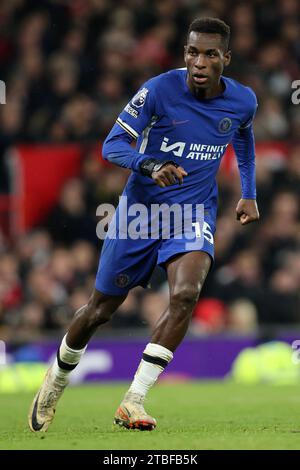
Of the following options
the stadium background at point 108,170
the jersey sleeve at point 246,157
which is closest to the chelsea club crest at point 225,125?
the jersey sleeve at point 246,157

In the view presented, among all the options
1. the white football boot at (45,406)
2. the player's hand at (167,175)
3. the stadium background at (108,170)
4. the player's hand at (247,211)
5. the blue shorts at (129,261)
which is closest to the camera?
the player's hand at (167,175)

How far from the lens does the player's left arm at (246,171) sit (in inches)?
276

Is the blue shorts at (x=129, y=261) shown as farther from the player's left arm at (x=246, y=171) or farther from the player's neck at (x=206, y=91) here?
the player's neck at (x=206, y=91)

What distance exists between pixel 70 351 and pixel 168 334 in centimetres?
80

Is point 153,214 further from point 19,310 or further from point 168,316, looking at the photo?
point 19,310

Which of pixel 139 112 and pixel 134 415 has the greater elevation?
pixel 139 112

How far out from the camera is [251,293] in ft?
39.5

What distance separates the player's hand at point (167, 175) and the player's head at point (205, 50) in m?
0.70

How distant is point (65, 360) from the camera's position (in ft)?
22.5

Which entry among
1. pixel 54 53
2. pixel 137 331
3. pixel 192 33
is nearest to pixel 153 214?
pixel 192 33

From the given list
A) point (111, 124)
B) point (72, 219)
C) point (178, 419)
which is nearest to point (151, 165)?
point (178, 419)

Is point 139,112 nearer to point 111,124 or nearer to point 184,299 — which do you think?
point 184,299

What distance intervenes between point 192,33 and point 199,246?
120 centimetres
